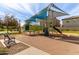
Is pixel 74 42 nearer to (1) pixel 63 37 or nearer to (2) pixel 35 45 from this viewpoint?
(1) pixel 63 37

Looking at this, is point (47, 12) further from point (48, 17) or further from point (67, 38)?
point (67, 38)

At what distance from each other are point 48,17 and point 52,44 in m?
0.34

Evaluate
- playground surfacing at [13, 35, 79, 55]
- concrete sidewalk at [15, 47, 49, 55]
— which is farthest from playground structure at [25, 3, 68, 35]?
concrete sidewalk at [15, 47, 49, 55]

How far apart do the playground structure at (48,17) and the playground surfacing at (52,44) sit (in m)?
0.11

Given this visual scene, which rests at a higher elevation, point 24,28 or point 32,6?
point 32,6

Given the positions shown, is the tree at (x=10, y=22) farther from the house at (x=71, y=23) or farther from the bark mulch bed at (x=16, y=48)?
the house at (x=71, y=23)

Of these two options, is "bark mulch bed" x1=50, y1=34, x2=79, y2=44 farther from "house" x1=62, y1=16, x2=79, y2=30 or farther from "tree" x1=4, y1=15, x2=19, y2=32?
"tree" x1=4, y1=15, x2=19, y2=32

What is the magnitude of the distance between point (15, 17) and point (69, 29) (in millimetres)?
683

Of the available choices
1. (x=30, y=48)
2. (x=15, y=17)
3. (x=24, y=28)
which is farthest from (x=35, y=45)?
(x=15, y=17)

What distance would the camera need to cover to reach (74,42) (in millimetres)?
2738

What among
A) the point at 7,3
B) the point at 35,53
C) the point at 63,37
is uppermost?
the point at 7,3

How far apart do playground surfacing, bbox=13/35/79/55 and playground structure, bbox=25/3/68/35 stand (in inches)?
4.3

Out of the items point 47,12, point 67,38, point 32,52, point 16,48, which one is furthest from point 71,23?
point 16,48

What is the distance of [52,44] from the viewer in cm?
274
